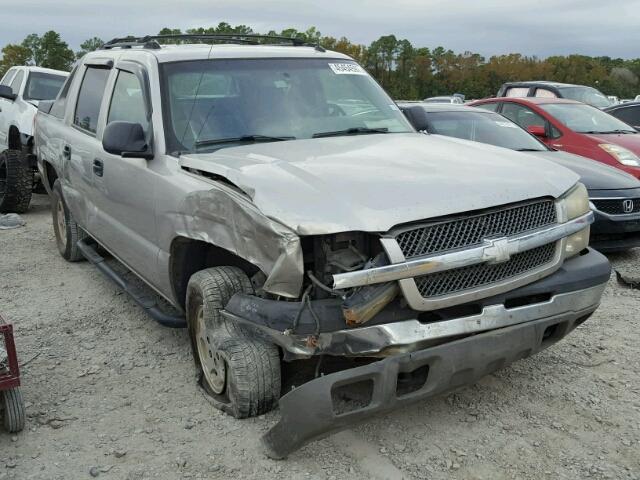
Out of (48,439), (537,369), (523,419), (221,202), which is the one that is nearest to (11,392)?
(48,439)

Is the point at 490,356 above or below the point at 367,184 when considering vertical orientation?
below

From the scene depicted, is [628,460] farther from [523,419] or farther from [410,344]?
[410,344]

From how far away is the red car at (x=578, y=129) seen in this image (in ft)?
26.8

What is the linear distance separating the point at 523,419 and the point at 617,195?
355cm

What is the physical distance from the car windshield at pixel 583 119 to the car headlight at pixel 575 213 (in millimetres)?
5325

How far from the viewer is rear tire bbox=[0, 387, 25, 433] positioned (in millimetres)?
3506

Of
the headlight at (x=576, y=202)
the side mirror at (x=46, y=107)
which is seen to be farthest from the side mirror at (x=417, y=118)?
the side mirror at (x=46, y=107)

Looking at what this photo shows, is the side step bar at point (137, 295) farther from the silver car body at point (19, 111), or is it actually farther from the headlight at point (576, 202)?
the silver car body at point (19, 111)

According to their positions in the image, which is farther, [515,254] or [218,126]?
[218,126]

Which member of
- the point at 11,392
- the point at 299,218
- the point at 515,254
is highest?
the point at 299,218

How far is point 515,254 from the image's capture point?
3299 millimetres

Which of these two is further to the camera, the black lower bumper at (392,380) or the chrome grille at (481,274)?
the chrome grille at (481,274)

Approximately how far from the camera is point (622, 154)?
812 cm

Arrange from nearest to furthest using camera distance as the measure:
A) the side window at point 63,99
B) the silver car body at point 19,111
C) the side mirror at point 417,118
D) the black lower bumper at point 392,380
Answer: the black lower bumper at point 392,380 < the side mirror at point 417,118 < the side window at point 63,99 < the silver car body at point 19,111
